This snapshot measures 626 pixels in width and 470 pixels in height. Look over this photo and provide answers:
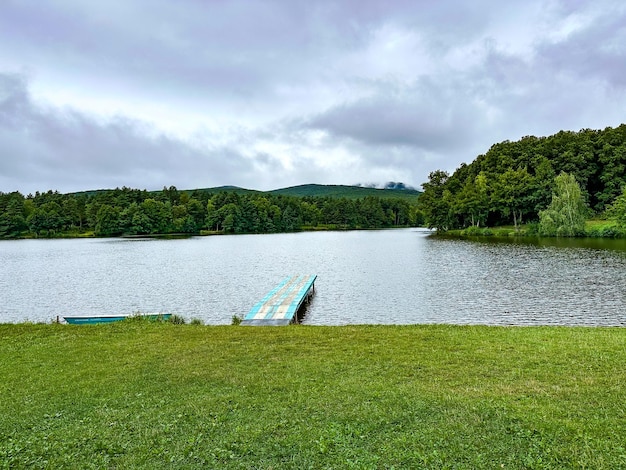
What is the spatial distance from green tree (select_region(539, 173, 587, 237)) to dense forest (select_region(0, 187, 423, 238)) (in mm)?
93321

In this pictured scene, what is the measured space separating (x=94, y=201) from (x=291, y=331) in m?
140

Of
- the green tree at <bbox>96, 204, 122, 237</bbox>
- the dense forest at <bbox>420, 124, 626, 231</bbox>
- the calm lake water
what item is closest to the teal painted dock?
the calm lake water

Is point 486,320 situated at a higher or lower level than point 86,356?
lower

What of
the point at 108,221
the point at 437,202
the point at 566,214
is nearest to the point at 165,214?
the point at 108,221

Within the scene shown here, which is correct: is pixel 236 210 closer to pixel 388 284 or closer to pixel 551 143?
pixel 551 143

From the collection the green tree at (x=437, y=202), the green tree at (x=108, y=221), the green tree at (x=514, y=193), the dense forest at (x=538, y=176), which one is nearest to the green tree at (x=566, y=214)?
the dense forest at (x=538, y=176)

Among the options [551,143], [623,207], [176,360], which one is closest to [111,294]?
[176,360]

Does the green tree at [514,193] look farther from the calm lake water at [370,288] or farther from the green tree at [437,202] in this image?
the calm lake water at [370,288]

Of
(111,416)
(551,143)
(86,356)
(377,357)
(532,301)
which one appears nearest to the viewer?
(111,416)

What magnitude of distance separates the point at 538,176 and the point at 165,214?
334 feet

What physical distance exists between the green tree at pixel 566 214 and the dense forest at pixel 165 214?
3674 inches

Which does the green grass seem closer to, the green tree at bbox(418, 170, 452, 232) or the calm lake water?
the calm lake water

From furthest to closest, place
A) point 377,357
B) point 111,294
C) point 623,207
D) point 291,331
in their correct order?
point 623,207 → point 111,294 → point 291,331 → point 377,357

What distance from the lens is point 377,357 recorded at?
10.1 metres
